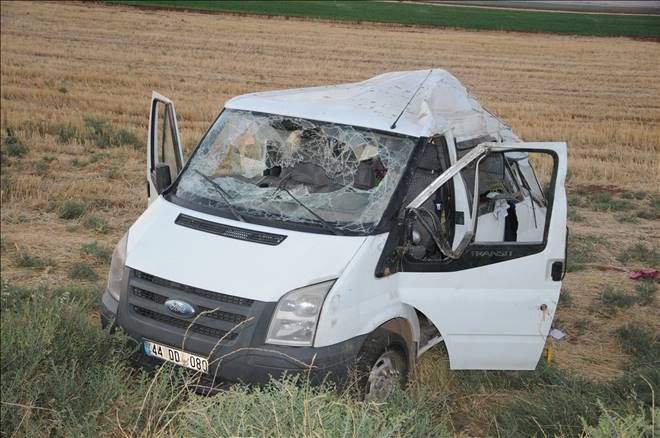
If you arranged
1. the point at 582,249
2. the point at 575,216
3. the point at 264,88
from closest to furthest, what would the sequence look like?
the point at 582,249 < the point at 575,216 < the point at 264,88

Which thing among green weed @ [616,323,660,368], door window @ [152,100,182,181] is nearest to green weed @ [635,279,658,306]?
green weed @ [616,323,660,368]

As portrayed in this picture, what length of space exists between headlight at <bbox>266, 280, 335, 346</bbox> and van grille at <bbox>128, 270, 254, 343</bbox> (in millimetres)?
180

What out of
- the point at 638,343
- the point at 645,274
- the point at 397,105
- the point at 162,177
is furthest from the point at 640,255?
the point at 162,177

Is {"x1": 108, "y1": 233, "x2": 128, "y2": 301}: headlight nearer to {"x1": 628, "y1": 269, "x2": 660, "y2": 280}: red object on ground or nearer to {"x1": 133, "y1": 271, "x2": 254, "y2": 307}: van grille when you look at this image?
{"x1": 133, "y1": 271, "x2": 254, "y2": 307}: van grille

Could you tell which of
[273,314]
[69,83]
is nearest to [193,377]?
[273,314]

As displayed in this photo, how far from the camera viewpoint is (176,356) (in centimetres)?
517

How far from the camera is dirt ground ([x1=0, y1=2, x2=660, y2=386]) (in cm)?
930

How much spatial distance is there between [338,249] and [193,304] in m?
0.92

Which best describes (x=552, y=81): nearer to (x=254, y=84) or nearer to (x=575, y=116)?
(x=575, y=116)

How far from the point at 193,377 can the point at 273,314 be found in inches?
24.1

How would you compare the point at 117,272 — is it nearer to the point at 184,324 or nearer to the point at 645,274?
the point at 184,324

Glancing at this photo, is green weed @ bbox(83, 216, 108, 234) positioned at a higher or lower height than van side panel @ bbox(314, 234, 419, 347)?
lower

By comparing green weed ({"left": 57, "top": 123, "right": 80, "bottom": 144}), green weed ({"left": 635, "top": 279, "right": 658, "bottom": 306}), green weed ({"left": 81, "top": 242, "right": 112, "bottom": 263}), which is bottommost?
green weed ({"left": 57, "top": 123, "right": 80, "bottom": 144})

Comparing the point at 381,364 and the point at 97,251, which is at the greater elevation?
the point at 381,364
